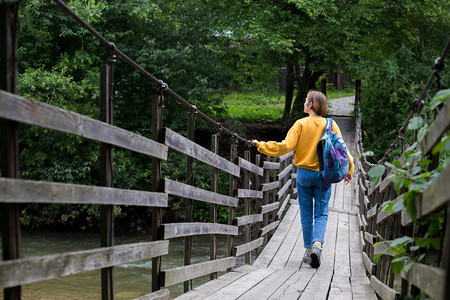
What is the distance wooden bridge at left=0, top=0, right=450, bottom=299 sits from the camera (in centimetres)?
196

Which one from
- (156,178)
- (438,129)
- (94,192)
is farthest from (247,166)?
(438,129)

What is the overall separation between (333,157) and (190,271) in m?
1.93

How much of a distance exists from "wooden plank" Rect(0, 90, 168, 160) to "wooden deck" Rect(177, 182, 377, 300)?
1.43 meters

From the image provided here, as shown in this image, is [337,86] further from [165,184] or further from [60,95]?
[165,184]

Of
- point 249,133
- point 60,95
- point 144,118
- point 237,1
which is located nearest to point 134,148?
point 60,95

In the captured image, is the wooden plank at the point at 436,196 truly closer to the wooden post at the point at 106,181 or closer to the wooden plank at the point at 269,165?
the wooden post at the point at 106,181

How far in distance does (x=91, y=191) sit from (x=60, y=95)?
419 inches

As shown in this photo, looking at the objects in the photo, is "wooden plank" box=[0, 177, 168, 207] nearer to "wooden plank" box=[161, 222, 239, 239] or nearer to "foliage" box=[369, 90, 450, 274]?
"wooden plank" box=[161, 222, 239, 239]

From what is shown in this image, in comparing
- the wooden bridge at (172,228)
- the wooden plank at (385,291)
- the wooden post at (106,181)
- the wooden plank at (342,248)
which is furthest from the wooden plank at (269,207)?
the wooden post at (106,181)

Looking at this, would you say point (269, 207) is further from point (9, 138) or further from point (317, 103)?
point (9, 138)

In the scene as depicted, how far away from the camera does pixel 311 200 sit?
18.8 feet

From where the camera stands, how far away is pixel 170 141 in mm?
3549

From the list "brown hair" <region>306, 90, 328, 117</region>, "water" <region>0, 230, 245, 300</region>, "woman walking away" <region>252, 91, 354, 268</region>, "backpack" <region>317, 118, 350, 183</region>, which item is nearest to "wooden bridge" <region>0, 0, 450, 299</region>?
"woman walking away" <region>252, 91, 354, 268</region>

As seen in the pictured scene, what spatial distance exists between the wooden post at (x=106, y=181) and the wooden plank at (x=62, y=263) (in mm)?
76
